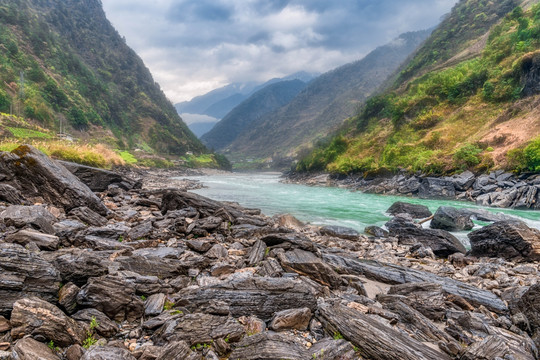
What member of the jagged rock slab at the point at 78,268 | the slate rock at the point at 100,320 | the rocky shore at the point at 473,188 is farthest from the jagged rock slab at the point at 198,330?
the rocky shore at the point at 473,188

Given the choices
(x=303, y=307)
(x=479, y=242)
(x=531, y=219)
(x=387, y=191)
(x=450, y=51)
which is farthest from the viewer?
(x=450, y=51)

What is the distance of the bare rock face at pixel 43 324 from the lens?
389 centimetres

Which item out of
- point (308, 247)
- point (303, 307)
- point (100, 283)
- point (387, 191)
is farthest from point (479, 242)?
point (387, 191)

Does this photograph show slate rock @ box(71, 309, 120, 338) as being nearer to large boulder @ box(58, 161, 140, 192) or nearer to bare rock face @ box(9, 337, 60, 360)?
bare rock face @ box(9, 337, 60, 360)

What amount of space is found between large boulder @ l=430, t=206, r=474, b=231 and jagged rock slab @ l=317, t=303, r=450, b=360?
16866mm

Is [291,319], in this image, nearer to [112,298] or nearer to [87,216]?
[112,298]

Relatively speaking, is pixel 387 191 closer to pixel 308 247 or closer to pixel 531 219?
pixel 531 219

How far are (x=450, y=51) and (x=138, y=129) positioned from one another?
14580cm

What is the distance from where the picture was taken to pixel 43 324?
13.0 ft

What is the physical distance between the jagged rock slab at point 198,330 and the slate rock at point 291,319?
0.79 metres

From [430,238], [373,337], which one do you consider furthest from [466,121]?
[373,337]

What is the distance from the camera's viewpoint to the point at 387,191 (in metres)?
45.7

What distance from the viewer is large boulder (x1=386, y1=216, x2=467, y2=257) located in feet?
44.1

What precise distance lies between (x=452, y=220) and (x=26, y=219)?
75.1 feet
